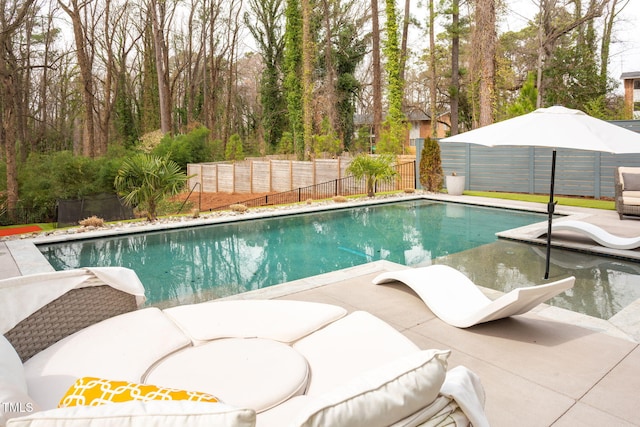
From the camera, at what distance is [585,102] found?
808 inches

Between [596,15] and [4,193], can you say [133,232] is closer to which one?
[4,193]

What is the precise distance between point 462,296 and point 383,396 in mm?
2887

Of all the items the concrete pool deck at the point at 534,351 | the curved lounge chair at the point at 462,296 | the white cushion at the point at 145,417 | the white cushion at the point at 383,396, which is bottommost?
the concrete pool deck at the point at 534,351

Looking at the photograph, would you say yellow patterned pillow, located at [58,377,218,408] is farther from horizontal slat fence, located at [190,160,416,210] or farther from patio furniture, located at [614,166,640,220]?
horizontal slat fence, located at [190,160,416,210]

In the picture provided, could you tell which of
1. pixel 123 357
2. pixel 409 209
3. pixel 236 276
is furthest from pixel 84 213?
pixel 123 357

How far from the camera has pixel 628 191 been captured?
30.2 feet

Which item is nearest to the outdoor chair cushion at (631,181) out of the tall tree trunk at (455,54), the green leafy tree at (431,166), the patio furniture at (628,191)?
the patio furniture at (628,191)

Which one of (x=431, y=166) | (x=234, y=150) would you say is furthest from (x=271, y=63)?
(x=431, y=166)

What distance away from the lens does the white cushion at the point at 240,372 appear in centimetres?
180

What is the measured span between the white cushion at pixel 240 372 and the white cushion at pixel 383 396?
61 cm

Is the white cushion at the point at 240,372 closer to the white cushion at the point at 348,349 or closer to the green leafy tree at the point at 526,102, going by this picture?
the white cushion at the point at 348,349

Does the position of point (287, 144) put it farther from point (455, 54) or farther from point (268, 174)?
point (455, 54)

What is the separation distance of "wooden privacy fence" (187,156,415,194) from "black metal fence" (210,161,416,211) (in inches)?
5.1

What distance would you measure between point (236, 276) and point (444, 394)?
5017mm
